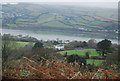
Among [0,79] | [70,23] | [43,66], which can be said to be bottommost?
[70,23]

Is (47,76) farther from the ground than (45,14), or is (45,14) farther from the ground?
(47,76)

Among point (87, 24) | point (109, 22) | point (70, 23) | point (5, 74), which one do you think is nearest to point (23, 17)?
point (70, 23)

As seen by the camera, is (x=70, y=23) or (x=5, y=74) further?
(x=70, y=23)

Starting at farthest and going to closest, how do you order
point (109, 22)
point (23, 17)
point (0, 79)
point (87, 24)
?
point (23, 17)
point (87, 24)
point (109, 22)
point (0, 79)

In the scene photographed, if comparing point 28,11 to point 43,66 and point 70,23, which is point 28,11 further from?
point 43,66

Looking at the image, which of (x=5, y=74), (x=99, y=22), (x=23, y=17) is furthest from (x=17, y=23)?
(x=5, y=74)

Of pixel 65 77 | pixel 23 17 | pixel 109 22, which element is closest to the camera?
pixel 65 77
